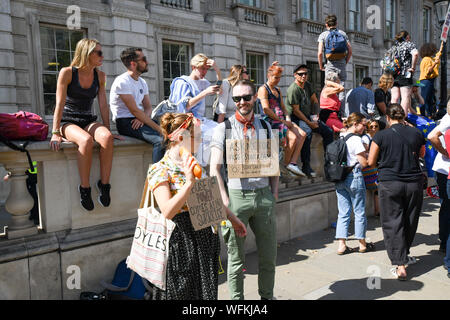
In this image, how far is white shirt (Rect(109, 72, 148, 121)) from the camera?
13.0ft

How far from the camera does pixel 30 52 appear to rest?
909 cm

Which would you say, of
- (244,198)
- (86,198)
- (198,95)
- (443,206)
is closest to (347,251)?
(443,206)

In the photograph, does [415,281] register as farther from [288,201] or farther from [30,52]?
[30,52]

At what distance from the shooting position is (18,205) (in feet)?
11.0

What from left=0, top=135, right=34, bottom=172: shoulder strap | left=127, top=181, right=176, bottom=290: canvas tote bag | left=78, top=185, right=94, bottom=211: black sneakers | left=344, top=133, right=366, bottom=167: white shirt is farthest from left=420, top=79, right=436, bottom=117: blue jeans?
left=0, top=135, right=34, bottom=172: shoulder strap

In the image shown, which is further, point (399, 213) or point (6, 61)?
point (6, 61)

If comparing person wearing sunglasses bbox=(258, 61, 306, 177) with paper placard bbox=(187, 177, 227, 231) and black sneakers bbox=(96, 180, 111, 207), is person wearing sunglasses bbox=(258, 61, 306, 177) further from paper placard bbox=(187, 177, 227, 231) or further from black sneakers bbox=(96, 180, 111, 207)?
paper placard bbox=(187, 177, 227, 231)

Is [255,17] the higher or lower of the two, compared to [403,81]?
higher

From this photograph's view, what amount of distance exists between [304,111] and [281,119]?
73 cm

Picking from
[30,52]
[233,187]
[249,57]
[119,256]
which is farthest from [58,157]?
[249,57]

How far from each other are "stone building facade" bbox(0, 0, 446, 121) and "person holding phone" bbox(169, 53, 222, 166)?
637cm

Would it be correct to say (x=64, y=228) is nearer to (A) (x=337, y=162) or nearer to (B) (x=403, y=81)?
(A) (x=337, y=162)

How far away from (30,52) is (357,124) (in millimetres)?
8432

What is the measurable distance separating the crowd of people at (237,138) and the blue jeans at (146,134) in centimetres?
1
